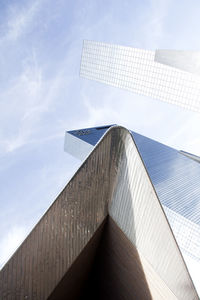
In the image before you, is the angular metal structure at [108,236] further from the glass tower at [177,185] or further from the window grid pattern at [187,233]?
the glass tower at [177,185]

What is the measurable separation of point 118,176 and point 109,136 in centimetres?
242

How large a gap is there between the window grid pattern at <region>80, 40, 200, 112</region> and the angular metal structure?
183 feet

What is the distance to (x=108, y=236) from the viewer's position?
58.0 feet

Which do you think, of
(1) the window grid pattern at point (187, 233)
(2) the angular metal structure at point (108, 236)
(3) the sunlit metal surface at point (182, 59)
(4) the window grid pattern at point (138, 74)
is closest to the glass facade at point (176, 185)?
(1) the window grid pattern at point (187, 233)

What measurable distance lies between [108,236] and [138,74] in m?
69.7

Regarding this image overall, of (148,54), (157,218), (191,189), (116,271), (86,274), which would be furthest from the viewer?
(191,189)

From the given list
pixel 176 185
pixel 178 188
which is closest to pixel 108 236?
pixel 178 188

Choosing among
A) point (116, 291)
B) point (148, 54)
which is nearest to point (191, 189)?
point (148, 54)

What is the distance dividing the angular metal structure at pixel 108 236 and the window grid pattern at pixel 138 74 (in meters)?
55.7

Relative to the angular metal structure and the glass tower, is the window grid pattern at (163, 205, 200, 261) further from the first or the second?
the angular metal structure

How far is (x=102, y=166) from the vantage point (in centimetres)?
1616

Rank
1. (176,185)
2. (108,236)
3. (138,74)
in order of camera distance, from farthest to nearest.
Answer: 1. (176,185)
2. (138,74)
3. (108,236)

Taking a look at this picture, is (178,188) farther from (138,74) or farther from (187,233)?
(138,74)

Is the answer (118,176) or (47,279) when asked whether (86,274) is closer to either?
(47,279)
